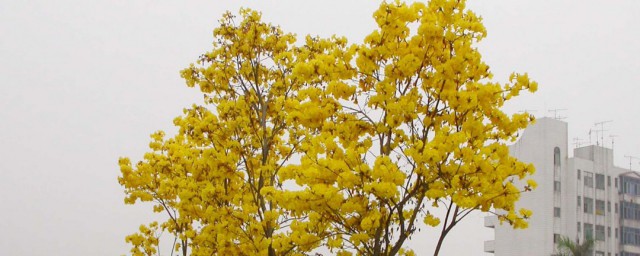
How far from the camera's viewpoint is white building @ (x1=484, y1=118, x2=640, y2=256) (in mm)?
51562

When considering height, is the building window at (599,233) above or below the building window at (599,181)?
below

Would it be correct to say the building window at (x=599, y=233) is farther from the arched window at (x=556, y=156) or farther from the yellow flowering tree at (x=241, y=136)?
the yellow flowering tree at (x=241, y=136)

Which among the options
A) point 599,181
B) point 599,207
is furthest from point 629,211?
point 599,181

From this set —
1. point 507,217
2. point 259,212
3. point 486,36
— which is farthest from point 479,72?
point 259,212

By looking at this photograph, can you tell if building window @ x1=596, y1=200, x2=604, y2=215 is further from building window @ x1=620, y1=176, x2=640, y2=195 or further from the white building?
building window @ x1=620, y1=176, x2=640, y2=195

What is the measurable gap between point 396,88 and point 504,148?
42.9 inches

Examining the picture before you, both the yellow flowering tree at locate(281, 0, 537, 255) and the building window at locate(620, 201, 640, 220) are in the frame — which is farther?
the building window at locate(620, 201, 640, 220)

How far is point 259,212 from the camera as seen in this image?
9602mm

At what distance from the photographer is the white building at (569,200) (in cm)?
5156

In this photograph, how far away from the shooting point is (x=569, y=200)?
2062 inches

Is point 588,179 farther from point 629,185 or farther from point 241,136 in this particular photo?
point 241,136

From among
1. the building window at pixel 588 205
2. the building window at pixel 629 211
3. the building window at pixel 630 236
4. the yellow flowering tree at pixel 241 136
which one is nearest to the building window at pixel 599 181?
the building window at pixel 588 205

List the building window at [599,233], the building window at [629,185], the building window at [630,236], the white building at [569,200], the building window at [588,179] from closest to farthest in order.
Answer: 1. the white building at [569,200]
2. the building window at [599,233]
3. the building window at [588,179]
4. the building window at [630,236]
5. the building window at [629,185]

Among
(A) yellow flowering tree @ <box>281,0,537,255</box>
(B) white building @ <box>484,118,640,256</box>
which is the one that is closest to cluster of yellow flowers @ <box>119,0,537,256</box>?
(A) yellow flowering tree @ <box>281,0,537,255</box>
